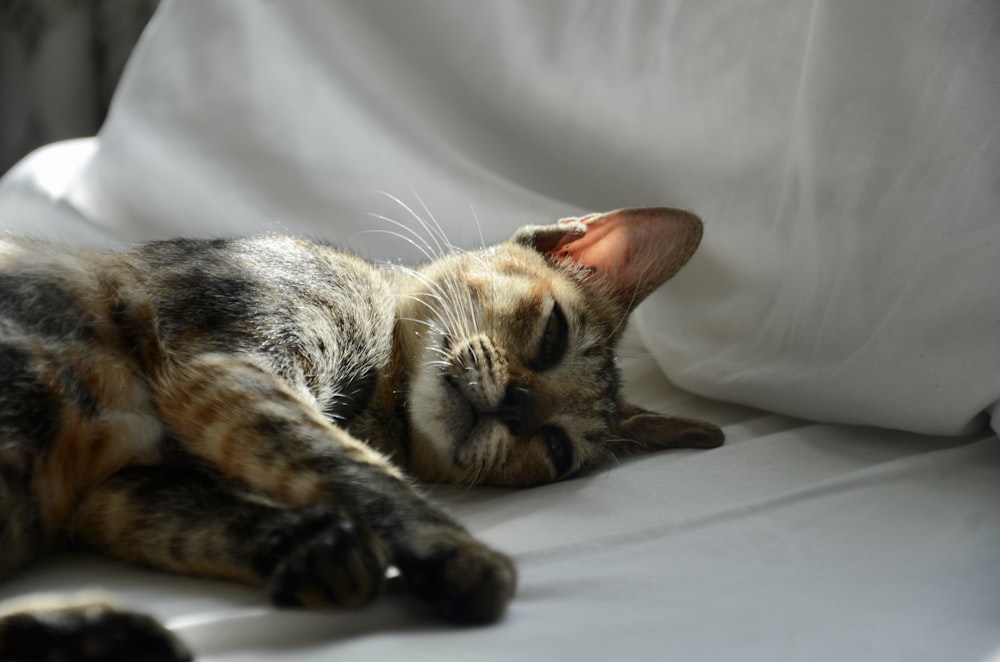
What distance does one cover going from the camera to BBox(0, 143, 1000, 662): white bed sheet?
3.53ft

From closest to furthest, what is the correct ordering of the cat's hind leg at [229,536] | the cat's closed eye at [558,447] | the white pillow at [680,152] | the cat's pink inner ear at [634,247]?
the cat's hind leg at [229,536], the white pillow at [680,152], the cat's closed eye at [558,447], the cat's pink inner ear at [634,247]

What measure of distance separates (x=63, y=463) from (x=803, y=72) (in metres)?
1.51

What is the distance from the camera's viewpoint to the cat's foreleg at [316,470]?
114 centimetres

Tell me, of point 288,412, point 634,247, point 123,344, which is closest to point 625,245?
point 634,247

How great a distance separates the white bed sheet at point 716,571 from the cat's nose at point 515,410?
13 cm

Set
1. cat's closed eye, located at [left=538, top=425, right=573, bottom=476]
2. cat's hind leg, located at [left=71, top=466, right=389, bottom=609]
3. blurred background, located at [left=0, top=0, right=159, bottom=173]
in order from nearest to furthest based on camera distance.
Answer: cat's hind leg, located at [left=71, top=466, right=389, bottom=609]
cat's closed eye, located at [left=538, top=425, right=573, bottom=476]
blurred background, located at [left=0, top=0, right=159, bottom=173]

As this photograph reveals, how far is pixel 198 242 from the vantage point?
1.80m

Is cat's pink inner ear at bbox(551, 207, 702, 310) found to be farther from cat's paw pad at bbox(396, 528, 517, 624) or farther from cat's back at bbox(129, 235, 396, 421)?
cat's paw pad at bbox(396, 528, 517, 624)

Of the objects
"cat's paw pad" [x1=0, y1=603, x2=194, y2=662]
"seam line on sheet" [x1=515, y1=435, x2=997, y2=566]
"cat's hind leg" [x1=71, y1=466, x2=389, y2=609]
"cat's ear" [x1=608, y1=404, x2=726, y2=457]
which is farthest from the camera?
"cat's ear" [x1=608, y1=404, x2=726, y2=457]

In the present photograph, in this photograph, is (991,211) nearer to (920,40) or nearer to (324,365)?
(920,40)

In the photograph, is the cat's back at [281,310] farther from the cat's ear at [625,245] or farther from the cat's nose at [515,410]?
the cat's ear at [625,245]

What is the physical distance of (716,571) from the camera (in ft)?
4.27

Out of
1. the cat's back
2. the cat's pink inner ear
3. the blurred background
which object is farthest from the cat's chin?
the blurred background

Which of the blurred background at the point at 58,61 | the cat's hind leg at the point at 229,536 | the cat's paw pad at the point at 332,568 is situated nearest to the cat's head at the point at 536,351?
the cat's hind leg at the point at 229,536
